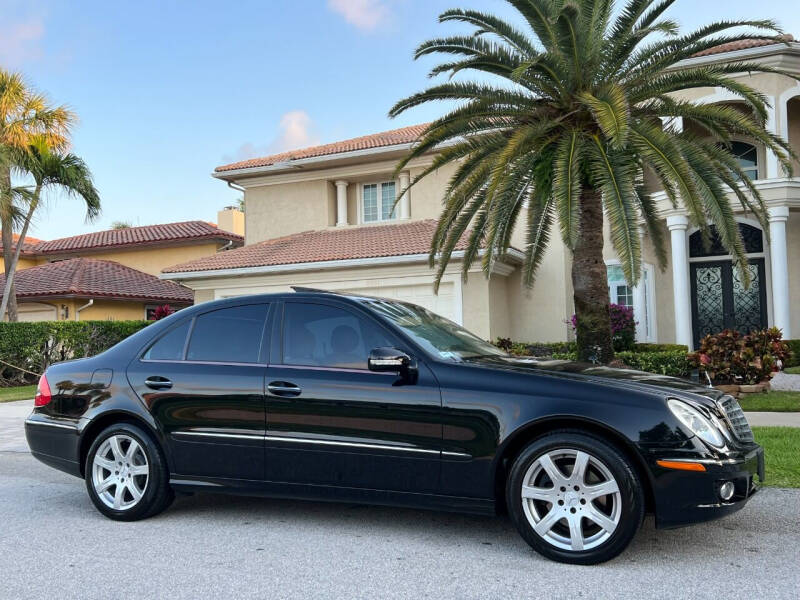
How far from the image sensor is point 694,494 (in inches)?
153

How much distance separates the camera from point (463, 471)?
4324mm

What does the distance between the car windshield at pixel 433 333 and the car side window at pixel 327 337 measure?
0.18m

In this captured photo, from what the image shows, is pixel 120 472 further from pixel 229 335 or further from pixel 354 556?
pixel 354 556

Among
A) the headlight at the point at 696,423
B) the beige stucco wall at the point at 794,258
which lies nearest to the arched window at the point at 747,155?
the beige stucco wall at the point at 794,258

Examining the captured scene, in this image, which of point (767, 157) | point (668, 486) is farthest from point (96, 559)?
point (767, 157)

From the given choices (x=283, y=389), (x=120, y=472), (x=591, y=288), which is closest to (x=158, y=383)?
(x=120, y=472)

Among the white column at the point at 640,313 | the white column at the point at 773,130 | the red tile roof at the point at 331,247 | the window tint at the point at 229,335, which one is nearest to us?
the window tint at the point at 229,335

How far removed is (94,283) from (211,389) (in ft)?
72.8

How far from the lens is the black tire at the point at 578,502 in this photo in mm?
3959

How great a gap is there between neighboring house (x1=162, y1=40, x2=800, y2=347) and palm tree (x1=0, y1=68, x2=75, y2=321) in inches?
192

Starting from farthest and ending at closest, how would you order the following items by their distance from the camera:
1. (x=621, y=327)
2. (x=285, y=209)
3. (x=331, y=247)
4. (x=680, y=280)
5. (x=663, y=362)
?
(x=285, y=209) < (x=331, y=247) < (x=680, y=280) < (x=621, y=327) < (x=663, y=362)

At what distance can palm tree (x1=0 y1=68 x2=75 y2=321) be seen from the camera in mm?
20094

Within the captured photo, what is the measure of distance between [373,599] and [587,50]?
7666 mm

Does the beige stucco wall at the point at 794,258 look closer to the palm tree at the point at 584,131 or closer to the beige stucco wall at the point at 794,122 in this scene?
the beige stucco wall at the point at 794,122
